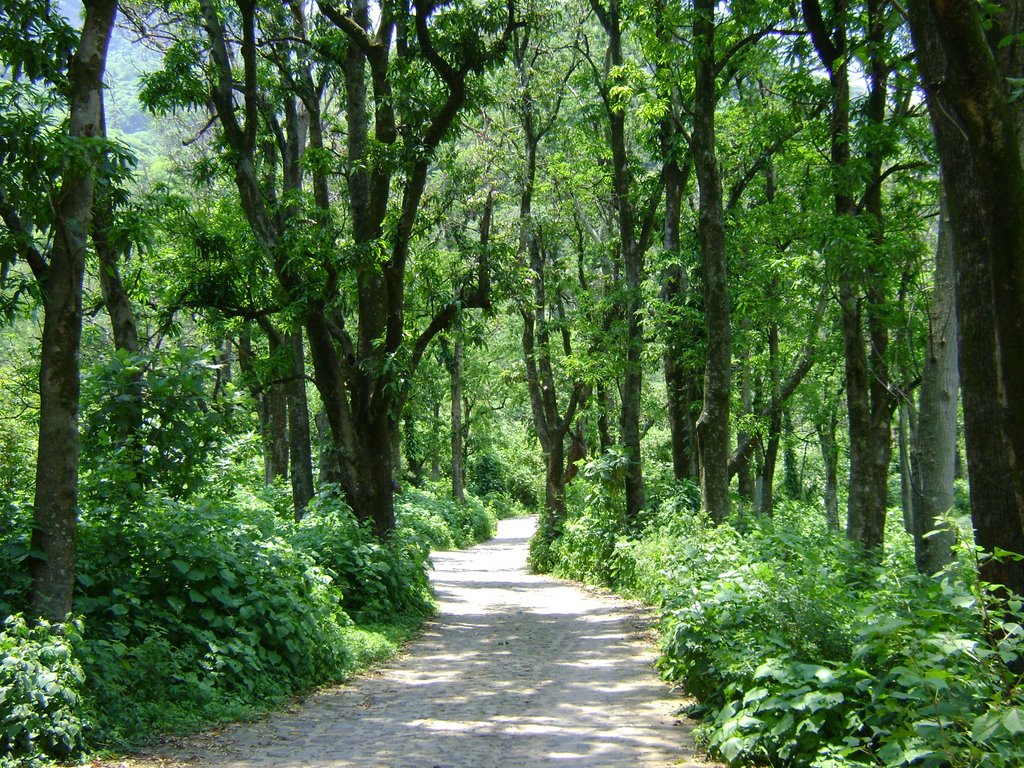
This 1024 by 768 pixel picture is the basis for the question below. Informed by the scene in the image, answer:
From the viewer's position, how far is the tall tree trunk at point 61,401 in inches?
265

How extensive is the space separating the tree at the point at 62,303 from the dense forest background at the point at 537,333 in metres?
0.03

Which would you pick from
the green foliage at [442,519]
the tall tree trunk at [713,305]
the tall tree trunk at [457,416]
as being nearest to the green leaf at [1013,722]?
the tall tree trunk at [713,305]

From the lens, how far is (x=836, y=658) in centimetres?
614

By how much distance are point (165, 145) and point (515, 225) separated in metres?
18.0

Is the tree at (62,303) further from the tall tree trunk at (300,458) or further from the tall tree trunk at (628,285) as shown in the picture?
the tall tree trunk at (628,285)

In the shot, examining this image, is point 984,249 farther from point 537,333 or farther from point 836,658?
point 537,333

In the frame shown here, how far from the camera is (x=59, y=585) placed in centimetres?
675

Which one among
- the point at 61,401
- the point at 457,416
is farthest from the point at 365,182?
the point at 457,416

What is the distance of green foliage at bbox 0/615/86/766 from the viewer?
18.2 feet

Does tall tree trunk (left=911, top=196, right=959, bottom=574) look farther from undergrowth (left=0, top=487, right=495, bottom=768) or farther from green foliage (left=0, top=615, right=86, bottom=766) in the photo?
green foliage (left=0, top=615, right=86, bottom=766)

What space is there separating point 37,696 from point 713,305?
31.3 feet

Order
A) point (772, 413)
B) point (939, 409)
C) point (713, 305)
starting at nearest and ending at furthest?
point (939, 409), point (713, 305), point (772, 413)

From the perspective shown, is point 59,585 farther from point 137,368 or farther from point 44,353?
point 137,368

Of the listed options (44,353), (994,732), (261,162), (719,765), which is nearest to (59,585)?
(44,353)
